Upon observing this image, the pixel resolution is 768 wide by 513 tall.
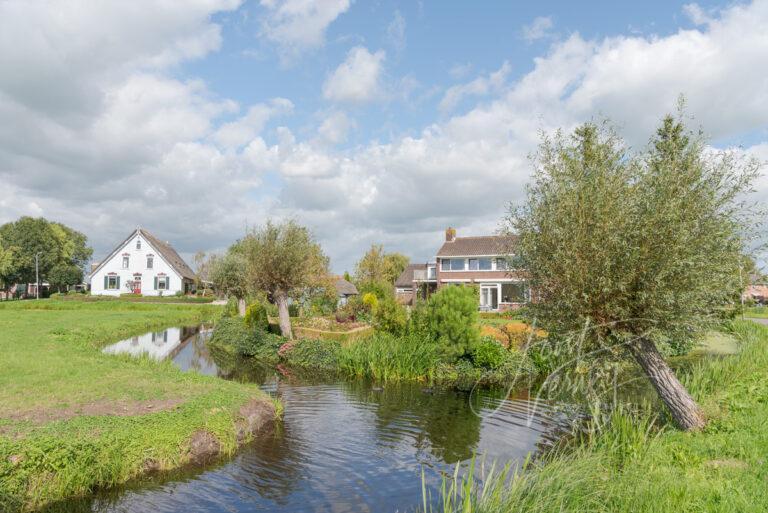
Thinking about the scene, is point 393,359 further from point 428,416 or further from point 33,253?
point 33,253

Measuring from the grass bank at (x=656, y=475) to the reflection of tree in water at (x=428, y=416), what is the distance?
3.02 m

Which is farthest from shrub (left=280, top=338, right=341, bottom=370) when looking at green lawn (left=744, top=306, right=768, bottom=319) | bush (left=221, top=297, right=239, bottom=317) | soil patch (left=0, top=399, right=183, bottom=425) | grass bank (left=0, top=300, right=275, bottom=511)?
green lawn (left=744, top=306, right=768, bottom=319)

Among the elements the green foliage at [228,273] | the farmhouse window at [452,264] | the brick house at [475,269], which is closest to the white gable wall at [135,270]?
the green foliage at [228,273]

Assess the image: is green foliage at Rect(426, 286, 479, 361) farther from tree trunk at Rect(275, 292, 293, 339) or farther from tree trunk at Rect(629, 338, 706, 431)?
tree trunk at Rect(629, 338, 706, 431)

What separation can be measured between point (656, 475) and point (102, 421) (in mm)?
10061

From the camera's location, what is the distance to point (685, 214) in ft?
30.5

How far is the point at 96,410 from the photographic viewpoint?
11055mm

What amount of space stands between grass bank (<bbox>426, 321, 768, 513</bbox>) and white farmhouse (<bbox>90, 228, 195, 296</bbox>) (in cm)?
6789

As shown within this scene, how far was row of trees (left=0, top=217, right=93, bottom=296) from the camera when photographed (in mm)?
81800

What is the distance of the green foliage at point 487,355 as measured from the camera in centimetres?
2001

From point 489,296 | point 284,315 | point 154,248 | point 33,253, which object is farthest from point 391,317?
point 33,253

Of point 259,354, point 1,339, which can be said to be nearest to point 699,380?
point 259,354

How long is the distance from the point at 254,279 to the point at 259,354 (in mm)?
4297

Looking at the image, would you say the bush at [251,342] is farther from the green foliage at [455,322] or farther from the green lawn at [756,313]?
the green lawn at [756,313]
